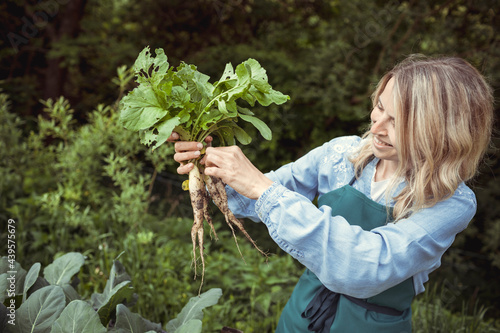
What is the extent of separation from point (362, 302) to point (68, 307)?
3.21 ft

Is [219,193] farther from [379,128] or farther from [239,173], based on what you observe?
[379,128]

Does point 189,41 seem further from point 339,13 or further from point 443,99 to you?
point 443,99

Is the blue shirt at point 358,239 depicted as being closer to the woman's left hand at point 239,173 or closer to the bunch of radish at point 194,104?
the woman's left hand at point 239,173

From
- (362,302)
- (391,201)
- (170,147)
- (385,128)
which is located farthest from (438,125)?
(170,147)

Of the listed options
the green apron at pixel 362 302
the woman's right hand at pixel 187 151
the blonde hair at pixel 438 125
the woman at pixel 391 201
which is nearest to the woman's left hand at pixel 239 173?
the woman at pixel 391 201

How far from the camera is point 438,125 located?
4.15 feet

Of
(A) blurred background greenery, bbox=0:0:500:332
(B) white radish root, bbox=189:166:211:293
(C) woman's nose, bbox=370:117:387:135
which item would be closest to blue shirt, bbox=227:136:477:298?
(C) woman's nose, bbox=370:117:387:135

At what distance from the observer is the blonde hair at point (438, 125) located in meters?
1.26

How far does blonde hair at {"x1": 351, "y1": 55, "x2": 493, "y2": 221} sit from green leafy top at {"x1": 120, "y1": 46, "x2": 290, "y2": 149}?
1.44 ft

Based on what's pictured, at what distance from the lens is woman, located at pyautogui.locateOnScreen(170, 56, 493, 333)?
1.20 metres

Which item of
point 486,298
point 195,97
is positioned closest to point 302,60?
point 486,298

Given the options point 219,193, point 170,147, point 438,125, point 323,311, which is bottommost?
point 323,311

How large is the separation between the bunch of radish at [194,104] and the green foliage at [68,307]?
43 cm

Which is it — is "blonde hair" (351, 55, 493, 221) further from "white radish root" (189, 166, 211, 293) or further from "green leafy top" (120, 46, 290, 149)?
"white radish root" (189, 166, 211, 293)
